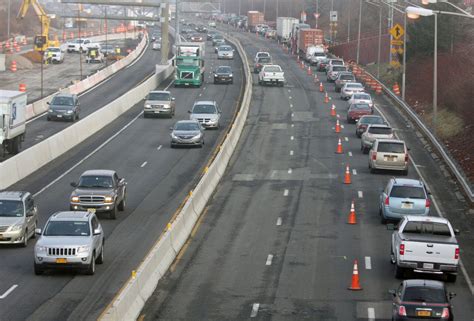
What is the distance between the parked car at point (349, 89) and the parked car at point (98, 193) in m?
45.4

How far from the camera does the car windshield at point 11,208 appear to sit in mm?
32812

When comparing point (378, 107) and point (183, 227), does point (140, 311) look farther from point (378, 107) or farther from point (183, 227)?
point (378, 107)

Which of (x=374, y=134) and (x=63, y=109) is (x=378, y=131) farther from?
(x=63, y=109)

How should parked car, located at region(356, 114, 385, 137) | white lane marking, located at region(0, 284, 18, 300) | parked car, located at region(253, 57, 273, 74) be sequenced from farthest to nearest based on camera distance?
parked car, located at region(253, 57, 273, 74) → parked car, located at region(356, 114, 385, 137) → white lane marking, located at region(0, 284, 18, 300)

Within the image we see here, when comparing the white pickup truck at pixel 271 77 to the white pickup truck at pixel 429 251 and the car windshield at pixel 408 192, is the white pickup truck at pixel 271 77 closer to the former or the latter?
the car windshield at pixel 408 192

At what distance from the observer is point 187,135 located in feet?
185

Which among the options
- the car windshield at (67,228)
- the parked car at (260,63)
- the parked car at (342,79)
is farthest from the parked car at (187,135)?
the parked car at (260,63)

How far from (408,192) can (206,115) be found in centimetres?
2771

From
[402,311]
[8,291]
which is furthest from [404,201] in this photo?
[8,291]

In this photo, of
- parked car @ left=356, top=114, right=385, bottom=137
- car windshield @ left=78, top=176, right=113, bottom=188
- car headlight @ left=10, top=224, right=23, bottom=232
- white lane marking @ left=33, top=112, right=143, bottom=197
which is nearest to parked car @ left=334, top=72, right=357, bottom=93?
white lane marking @ left=33, top=112, right=143, bottom=197

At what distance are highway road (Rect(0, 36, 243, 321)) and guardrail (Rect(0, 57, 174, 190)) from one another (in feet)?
1.51

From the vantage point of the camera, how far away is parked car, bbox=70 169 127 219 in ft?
122

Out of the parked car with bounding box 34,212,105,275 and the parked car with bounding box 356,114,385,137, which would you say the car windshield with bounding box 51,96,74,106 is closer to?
the parked car with bounding box 356,114,385,137

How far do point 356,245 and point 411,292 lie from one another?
38.9 ft
